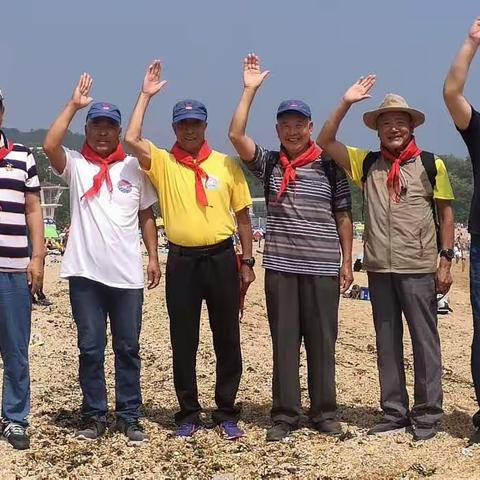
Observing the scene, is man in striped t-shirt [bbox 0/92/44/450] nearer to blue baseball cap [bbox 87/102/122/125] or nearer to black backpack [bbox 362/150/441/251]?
blue baseball cap [bbox 87/102/122/125]

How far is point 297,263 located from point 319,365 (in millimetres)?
765

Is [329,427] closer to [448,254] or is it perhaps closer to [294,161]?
[448,254]

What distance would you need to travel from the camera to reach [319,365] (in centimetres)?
518

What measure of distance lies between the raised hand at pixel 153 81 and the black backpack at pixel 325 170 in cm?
93

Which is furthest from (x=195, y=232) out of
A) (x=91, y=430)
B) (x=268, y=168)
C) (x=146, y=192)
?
(x=91, y=430)

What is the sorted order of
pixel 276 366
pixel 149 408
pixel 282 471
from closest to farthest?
pixel 282 471 < pixel 276 366 < pixel 149 408

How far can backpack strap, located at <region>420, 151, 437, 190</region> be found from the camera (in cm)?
496

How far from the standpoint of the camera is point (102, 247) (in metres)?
4.89

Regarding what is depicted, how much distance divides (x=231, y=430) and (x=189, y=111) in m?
2.27

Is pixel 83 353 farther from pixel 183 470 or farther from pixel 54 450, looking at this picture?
pixel 183 470

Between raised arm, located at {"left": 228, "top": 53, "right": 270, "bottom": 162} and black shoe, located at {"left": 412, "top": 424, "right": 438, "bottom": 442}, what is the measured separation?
2.21 metres

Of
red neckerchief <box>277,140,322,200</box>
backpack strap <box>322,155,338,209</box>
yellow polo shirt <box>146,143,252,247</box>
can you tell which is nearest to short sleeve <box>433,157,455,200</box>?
backpack strap <box>322,155,338,209</box>

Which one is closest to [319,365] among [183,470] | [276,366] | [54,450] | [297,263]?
[276,366]

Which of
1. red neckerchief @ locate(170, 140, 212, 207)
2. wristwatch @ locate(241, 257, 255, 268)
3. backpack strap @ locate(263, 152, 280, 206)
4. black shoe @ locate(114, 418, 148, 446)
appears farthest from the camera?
wristwatch @ locate(241, 257, 255, 268)
